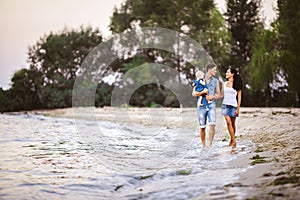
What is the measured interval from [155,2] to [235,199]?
2304 cm

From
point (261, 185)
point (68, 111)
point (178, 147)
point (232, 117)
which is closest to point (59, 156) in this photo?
point (178, 147)

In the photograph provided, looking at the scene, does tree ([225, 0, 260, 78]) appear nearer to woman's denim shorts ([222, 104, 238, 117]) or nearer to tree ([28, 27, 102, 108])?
tree ([28, 27, 102, 108])

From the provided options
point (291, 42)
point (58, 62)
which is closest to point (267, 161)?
point (291, 42)

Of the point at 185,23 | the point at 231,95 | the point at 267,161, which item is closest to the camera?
the point at 267,161

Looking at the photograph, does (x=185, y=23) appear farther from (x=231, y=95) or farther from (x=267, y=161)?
(x=267, y=161)

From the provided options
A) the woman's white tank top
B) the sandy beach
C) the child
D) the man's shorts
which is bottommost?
the sandy beach

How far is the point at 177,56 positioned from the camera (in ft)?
78.5

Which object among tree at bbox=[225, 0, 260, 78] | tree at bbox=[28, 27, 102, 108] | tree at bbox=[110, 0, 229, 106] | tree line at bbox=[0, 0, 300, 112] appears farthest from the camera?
tree at bbox=[28, 27, 102, 108]

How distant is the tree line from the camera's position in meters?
16.9

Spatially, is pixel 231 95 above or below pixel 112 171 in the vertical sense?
above

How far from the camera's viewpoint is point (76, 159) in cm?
597

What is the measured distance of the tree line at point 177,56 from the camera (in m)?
16.9

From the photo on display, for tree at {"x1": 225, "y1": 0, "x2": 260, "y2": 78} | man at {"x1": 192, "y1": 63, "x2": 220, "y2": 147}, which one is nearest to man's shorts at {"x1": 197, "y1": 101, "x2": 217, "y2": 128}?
man at {"x1": 192, "y1": 63, "x2": 220, "y2": 147}

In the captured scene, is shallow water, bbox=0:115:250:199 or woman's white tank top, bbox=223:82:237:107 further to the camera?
woman's white tank top, bbox=223:82:237:107
